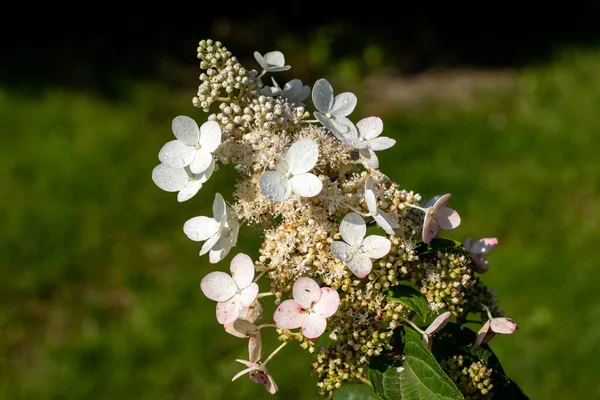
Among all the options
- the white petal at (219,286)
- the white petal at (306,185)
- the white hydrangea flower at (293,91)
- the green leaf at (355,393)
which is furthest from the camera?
the green leaf at (355,393)

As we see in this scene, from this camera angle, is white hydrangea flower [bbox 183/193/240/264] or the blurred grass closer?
white hydrangea flower [bbox 183/193/240/264]

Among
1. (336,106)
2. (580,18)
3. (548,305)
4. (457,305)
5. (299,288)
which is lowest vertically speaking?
(299,288)

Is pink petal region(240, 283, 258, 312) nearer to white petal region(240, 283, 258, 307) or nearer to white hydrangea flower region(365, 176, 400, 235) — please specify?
white petal region(240, 283, 258, 307)

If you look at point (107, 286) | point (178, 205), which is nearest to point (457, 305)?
point (107, 286)

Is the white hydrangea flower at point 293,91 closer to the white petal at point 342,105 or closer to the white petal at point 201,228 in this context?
the white petal at point 342,105

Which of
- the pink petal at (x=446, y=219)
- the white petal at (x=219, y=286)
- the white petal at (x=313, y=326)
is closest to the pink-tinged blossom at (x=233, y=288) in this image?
the white petal at (x=219, y=286)

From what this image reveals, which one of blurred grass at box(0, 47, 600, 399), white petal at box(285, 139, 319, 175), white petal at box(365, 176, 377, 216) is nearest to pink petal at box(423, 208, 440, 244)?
white petal at box(365, 176, 377, 216)

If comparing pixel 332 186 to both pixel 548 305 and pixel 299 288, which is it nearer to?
pixel 299 288
